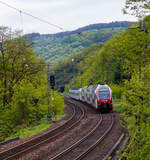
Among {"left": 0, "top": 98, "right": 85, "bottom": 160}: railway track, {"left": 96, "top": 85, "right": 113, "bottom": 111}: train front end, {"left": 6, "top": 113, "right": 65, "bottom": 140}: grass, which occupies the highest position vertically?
{"left": 96, "top": 85, "right": 113, "bottom": 111}: train front end

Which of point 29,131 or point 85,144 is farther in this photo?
point 29,131

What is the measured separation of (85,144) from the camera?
17156mm

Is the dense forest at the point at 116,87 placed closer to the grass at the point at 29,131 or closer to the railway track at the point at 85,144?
the grass at the point at 29,131

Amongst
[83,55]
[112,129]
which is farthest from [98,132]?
[83,55]

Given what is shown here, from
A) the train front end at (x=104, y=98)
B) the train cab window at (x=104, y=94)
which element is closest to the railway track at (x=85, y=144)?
the train front end at (x=104, y=98)

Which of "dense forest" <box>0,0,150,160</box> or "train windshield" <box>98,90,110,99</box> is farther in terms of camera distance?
"train windshield" <box>98,90,110,99</box>

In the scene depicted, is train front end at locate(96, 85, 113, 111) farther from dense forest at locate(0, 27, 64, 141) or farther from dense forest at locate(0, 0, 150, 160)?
dense forest at locate(0, 27, 64, 141)

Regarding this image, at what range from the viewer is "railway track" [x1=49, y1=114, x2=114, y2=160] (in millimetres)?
14648

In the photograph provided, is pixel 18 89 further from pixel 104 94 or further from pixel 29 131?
pixel 104 94

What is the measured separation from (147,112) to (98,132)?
11196 mm

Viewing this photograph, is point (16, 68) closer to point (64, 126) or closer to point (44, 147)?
point (64, 126)

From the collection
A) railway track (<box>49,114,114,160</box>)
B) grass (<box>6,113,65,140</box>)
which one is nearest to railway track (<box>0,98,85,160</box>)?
grass (<box>6,113,65,140</box>)

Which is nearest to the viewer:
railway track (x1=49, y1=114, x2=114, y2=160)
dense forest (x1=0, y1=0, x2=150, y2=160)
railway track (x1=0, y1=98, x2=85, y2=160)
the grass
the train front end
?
dense forest (x1=0, y1=0, x2=150, y2=160)

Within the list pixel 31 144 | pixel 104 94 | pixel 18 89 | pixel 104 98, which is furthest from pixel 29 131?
pixel 104 94
